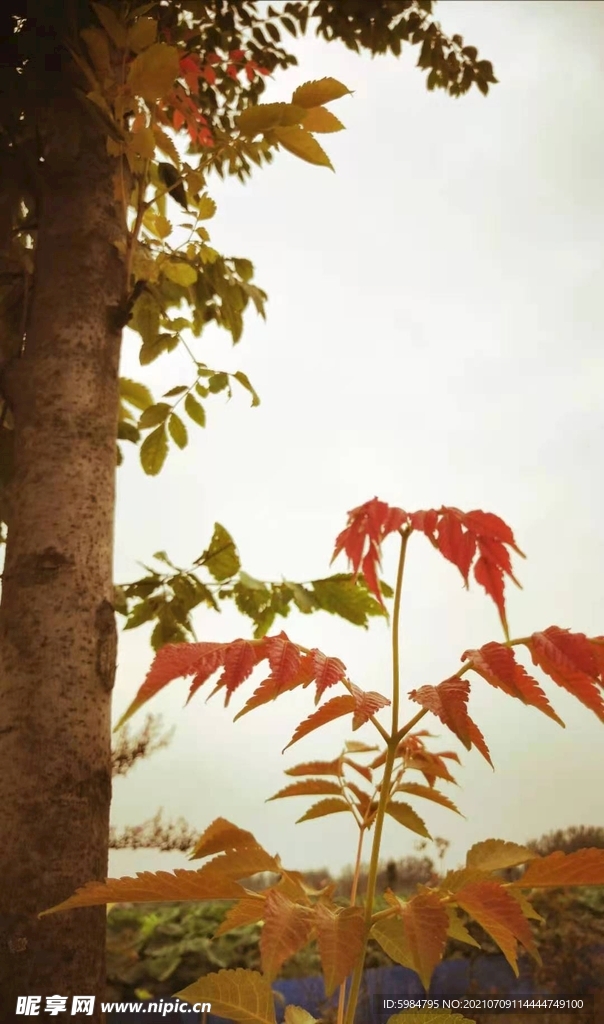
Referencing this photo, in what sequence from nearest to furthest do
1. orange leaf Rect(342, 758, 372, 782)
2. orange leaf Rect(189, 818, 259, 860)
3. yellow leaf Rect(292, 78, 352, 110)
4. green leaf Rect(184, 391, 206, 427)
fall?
orange leaf Rect(189, 818, 259, 860) < orange leaf Rect(342, 758, 372, 782) < yellow leaf Rect(292, 78, 352, 110) < green leaf Rect(184, 391, 206, 427)

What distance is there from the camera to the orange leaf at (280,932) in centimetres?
37

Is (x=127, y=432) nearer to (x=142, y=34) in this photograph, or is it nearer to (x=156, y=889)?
(x=142, y=34)

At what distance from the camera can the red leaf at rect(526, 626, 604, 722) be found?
0.43m

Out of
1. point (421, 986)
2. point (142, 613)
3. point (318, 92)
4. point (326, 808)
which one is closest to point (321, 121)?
point (318, 92)

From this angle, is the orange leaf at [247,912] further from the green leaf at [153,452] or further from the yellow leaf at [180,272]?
the yellow leaf at [180,272]

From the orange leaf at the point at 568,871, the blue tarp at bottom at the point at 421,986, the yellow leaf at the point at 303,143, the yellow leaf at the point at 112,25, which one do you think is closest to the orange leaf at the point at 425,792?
the orange leaf at the point at 568,871

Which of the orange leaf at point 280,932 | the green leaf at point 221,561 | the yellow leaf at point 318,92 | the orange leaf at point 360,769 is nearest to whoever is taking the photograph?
the orange leaf at point 280,932

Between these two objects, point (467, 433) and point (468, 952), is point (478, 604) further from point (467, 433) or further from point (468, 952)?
point (468, 952)

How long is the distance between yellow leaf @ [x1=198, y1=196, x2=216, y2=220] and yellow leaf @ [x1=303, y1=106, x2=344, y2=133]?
0.17 m

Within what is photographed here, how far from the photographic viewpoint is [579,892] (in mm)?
896

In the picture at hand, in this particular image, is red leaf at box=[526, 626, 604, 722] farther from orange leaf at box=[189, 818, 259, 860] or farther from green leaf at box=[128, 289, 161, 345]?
green leaf at box=[128, 289, 161, 345]

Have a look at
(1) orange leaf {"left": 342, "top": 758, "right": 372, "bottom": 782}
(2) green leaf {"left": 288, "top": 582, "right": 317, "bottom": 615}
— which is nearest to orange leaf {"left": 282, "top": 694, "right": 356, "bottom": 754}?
(1) orange leaf {"left": 342, "top": 758, "right": 372, "bottom": 782}

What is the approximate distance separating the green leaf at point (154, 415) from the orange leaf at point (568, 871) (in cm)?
71

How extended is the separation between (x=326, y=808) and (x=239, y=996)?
15cm
